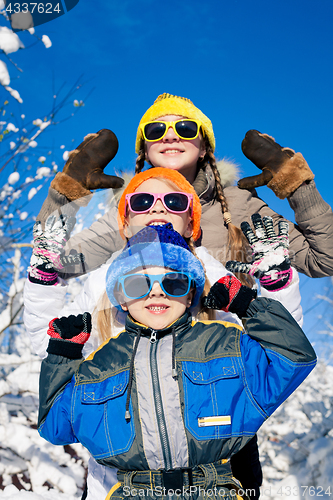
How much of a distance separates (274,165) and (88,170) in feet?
4.29

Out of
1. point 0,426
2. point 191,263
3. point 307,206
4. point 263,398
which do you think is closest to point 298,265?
point 307,206

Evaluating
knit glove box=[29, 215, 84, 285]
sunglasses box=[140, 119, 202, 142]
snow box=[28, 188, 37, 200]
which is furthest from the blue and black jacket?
snow box=[28, 188, 37, 200]

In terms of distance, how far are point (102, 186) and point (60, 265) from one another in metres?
0.71

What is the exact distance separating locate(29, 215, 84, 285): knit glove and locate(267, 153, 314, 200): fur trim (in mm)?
1407

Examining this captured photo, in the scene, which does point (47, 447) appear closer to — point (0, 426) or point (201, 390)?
point (0, 426)

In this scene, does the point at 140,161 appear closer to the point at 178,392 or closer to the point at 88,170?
the point at 88,170

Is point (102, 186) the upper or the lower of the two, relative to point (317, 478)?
upper

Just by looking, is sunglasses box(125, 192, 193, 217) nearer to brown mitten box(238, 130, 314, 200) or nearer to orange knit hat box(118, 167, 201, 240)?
orange knit hat box(118, 167, 201, 240)

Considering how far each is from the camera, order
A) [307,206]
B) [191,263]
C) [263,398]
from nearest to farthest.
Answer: [263,398] < [191,263] < [307,206]

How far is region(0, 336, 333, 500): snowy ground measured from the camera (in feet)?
14.1

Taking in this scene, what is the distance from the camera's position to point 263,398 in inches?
62.5

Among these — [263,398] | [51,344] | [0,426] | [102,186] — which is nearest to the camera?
[263,398]

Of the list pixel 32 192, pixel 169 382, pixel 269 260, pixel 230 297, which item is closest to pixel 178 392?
pixel 169 382

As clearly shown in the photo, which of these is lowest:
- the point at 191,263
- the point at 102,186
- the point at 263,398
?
the point at 263,398
